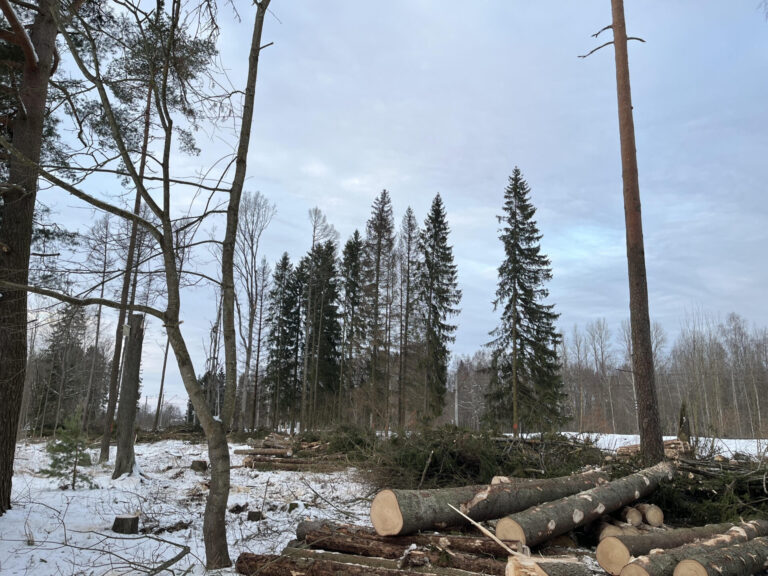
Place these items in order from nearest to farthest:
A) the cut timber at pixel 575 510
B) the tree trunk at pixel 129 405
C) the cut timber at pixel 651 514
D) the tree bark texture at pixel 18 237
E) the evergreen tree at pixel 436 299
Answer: the cut timber at pixel 575 510 < the cut timber at pixel 651 514 < the tree bark texture at pixel 18 237 < the tree trunk at pixel 129 405 < the evergreen tree at pixel 436 299

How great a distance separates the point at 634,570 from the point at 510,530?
98 centimetres

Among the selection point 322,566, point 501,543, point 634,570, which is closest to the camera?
point 501,543

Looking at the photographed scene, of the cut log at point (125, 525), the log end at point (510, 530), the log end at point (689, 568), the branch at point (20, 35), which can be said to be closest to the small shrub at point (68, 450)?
the cut log at point (125, 525)

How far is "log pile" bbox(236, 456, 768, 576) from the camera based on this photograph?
3541mm

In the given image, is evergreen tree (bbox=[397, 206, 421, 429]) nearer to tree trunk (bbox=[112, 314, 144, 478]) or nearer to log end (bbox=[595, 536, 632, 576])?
tree trunk (bbox=[112, 314, 144, 478])

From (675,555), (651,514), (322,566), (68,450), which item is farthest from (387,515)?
(68,450)

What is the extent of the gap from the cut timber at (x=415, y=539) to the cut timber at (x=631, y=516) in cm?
233

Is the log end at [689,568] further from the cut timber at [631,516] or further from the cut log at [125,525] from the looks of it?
the cut log at [125,525]

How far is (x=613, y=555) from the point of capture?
3916 millimetres

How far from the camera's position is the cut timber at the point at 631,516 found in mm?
5355

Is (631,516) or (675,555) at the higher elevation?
(675,555)

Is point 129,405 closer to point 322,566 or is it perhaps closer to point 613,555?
point 322,566

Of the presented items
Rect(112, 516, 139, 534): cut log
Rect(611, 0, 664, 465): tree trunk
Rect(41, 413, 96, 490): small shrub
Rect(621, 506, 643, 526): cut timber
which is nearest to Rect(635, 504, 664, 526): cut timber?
Rect(621, 506, 643, 526): cut timber

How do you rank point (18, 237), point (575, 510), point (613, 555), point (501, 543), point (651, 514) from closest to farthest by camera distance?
point (501, 543), point (613, 555), point (575, 510), point (651, 514), point (18, 237)
